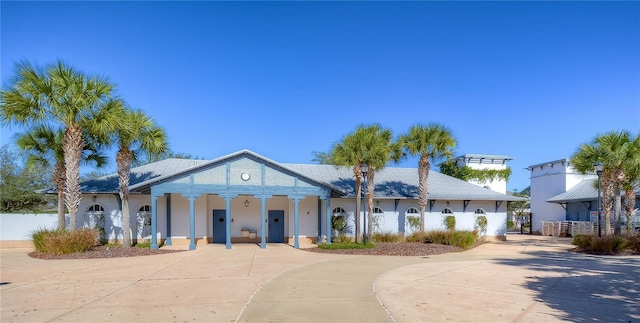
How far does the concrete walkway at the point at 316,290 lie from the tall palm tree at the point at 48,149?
4.65m

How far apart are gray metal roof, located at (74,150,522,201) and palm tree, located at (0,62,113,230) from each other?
4.12 metres

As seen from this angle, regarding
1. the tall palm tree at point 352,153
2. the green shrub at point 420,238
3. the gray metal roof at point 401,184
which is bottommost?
the green shrub at point 420,238

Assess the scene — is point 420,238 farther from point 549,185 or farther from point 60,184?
point 549,185

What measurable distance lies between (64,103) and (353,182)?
52.7ft

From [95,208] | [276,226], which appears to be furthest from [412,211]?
[95,208]

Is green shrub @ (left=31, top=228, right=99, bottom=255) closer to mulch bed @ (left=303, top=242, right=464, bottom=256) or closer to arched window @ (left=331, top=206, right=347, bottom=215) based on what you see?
mulch bed @ (left=303, top=242, right=464, bottom=256)

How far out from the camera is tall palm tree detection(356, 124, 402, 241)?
63.3 ft

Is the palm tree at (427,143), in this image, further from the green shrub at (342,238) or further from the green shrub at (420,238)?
the green shrub at (342,238)

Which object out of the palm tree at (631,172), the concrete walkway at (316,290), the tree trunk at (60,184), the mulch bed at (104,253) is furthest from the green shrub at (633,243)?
the tree trunk at (60,184)

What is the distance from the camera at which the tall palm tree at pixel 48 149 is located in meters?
17.9

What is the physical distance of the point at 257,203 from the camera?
901 inches

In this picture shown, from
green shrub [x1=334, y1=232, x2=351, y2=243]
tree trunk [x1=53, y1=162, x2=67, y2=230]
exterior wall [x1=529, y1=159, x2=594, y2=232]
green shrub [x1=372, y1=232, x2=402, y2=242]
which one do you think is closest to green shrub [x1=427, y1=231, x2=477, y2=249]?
green shrub [x1=372, y1=232, x2=402, y2=242]

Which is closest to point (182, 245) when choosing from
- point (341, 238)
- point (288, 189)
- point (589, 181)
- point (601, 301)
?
point (288, 189)

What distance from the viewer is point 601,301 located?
809cm
